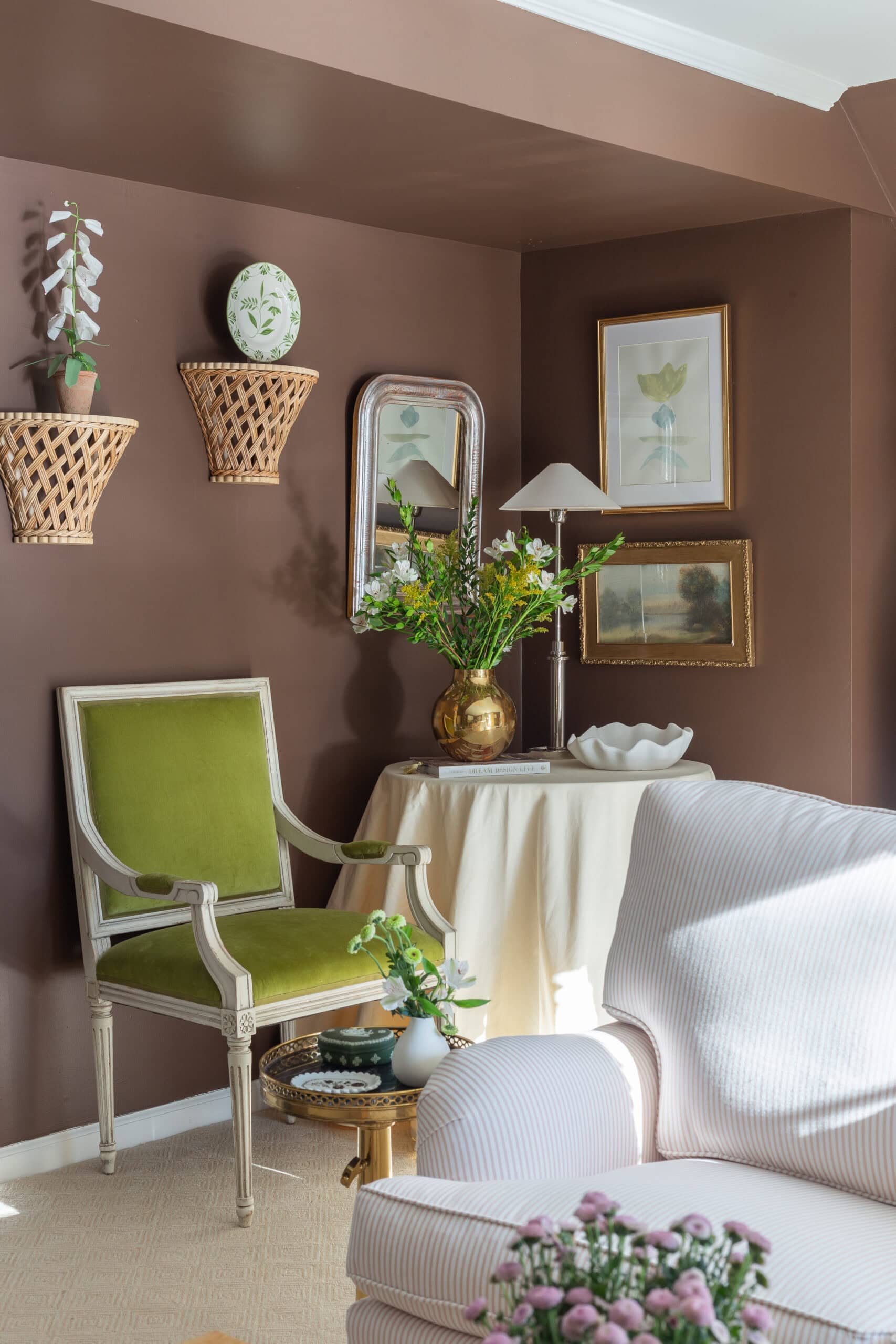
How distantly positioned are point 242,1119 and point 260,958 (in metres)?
0.33

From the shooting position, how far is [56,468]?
3.17 m

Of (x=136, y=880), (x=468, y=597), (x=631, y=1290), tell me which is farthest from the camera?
(x=468, y=597)

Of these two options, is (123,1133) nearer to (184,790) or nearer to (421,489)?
(184,790)

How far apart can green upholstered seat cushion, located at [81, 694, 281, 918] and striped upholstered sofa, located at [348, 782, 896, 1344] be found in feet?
4.60

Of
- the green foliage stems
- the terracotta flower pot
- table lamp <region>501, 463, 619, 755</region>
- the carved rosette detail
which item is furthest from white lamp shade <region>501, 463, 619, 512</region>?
the carved rosette detail

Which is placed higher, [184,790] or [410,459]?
[410,459]

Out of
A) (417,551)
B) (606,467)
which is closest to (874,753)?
(606,467)

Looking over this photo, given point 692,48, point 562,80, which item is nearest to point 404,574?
point 562,80

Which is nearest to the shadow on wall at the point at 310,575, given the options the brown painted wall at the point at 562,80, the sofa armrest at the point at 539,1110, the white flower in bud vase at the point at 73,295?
the white flower in bud vase at the point at 73,295

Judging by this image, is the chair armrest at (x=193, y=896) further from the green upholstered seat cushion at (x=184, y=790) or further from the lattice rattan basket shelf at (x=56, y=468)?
the lattice rattan basket shelf at (x=56, y=468)

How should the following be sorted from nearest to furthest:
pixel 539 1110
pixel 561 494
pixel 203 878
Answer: pixel 539 1110
pixel 203 878
pixel 561 494

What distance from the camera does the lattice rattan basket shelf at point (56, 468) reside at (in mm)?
3115

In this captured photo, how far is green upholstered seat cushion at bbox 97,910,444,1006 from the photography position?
298 centimetres

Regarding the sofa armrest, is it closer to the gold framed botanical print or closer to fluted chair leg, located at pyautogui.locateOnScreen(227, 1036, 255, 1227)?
fluted chair leg, located at pyautogui.locateOnScreen(227, 1036, 255, 1227)
